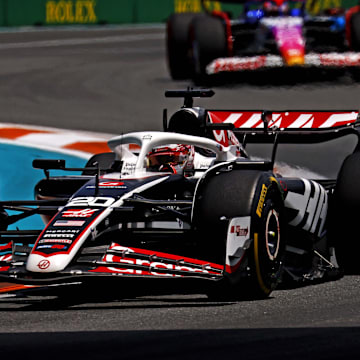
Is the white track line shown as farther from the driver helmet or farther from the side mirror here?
the side mirror

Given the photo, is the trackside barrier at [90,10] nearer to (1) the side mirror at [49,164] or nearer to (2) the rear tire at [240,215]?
(1) the side mirror at [49,164]

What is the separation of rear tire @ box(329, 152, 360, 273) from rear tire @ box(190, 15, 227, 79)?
10.1m

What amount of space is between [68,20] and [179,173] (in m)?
25.5

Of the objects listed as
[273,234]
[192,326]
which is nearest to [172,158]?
[273,234]

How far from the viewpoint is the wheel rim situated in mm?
6699

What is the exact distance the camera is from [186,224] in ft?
22.3

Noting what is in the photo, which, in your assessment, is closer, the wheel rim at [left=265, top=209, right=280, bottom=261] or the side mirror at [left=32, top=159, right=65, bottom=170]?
the wheel rim at [left=265, top=209, right=280, bottom=261]

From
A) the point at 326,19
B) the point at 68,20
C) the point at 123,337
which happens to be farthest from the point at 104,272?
the point at 68,20

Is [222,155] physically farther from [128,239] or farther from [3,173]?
[3,173]

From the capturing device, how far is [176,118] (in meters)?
8.27

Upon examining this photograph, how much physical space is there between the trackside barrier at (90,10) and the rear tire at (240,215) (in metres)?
24.9

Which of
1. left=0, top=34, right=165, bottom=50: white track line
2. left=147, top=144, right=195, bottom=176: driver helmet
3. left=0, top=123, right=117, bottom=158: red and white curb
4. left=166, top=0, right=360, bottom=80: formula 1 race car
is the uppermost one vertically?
left=147, top=144, right=195, bottom=176: driver helmet

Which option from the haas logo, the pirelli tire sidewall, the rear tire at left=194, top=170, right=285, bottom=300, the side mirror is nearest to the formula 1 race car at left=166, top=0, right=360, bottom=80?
the side mirror

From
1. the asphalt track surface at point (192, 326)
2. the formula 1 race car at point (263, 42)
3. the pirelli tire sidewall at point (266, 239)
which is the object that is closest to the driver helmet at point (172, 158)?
the pirelli tire sidewall at point (266, 239)
